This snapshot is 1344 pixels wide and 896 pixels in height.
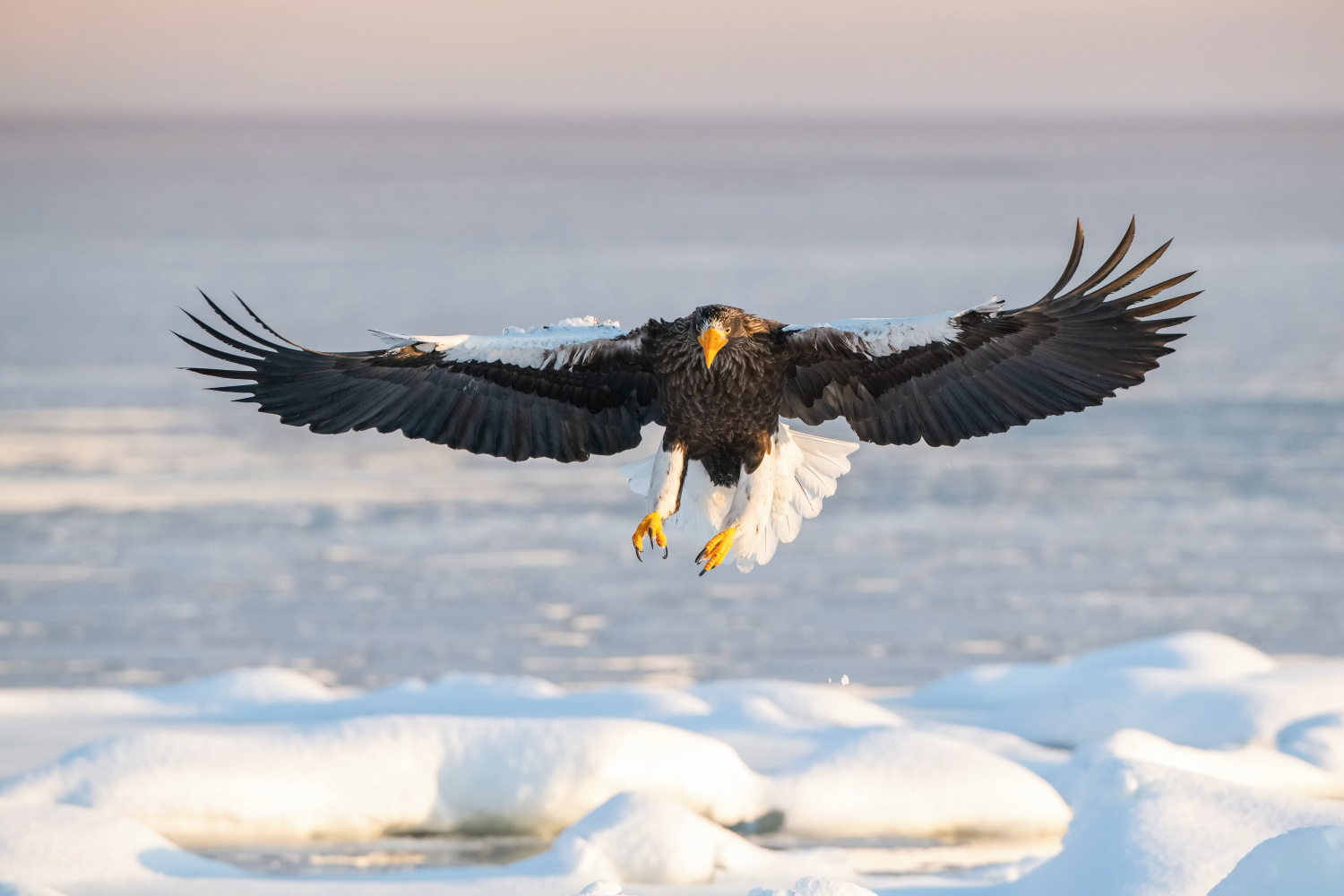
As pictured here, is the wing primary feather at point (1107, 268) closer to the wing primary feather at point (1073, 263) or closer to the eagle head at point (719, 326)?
the wing primary feather at point (1073, 263)

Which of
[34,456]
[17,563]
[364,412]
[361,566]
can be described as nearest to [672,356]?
[364,412]

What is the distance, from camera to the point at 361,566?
404 inches

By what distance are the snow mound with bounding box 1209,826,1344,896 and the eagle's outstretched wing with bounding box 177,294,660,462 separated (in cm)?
257

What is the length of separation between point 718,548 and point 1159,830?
1.68 meters

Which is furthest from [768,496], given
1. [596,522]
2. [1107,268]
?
[596,522]

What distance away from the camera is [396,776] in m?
5.89

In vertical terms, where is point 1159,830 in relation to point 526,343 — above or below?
below

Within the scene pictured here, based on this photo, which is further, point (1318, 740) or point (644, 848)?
point (1318, 740)

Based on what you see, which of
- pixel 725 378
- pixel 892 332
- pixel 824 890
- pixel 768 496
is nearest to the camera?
pixel 824 890

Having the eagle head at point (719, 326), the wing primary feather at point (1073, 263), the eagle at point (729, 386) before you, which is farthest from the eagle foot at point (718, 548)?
the wing primary feather at point (1073, 263)

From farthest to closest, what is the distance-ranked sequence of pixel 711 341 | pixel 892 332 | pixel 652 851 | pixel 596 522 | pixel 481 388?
pixel 596 522 < pixel 481 388 < pixel 892 332 < pixel 711 341 < pixel 652 851

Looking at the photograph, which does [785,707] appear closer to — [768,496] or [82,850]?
[768,496]

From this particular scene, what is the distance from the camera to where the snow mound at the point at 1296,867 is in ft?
13.9

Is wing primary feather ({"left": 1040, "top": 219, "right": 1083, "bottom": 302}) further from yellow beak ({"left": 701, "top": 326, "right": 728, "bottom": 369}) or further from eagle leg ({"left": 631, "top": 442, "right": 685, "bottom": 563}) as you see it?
eagle leg ({"left": 631, "top": 442, "right": 685, "bottom": 563})
